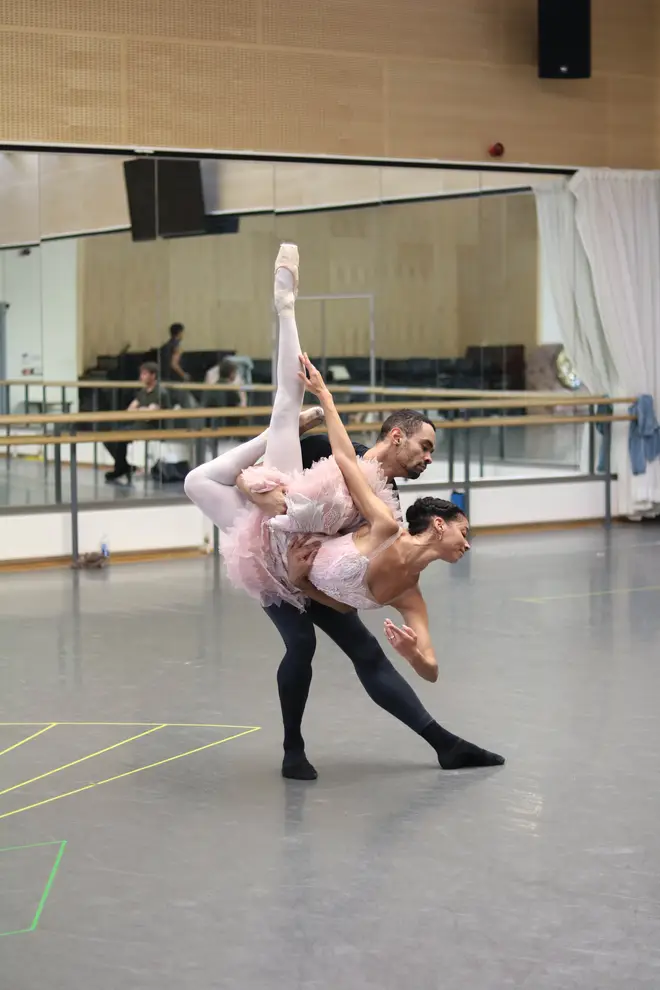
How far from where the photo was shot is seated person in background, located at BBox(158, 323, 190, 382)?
32.4ft

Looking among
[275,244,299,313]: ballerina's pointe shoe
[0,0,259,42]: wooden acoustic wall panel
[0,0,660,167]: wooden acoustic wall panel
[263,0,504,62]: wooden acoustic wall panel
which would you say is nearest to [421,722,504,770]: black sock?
[275,244,299,313]: ballerina's pointe shoe

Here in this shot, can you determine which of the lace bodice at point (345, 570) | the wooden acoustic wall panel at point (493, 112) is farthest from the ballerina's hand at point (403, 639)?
the wooden acoustic wall panel at point (493, 112)

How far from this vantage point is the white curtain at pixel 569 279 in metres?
11.4

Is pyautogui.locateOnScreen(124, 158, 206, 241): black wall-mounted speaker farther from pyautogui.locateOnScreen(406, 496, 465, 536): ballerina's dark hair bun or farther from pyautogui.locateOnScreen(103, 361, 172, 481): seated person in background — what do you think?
pyautogui.locateOnScreen(406, 496, 465, 536): ballerina's dark hair bun

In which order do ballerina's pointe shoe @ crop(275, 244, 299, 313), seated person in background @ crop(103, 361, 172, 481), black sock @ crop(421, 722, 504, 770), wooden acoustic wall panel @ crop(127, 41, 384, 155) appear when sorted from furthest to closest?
seated person in background @ crop(103, 361, 172, 481) → wooden acoustic wall panel @ crop(127, 41, 384, 155) → black sock @ crop(421, 722, 504, 770) → ballerina's pointe shoe @ crop(275, 244, 299, 313)

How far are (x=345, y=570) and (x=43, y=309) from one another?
5.68 metres

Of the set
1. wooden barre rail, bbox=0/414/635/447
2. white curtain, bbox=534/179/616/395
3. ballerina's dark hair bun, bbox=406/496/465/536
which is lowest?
ballerina's dark hair bun, bbox=406/496/465/536

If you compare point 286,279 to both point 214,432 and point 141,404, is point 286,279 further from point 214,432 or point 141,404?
point 141,404

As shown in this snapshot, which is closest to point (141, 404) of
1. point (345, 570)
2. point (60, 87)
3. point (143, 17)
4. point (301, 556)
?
point (60, 87)

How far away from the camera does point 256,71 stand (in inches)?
393

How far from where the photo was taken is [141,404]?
9.91 meters

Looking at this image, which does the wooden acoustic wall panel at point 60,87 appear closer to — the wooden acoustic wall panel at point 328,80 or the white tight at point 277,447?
the wooden acoustic wall panel at point 328,80

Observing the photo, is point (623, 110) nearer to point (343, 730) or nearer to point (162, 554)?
point (162, 554)

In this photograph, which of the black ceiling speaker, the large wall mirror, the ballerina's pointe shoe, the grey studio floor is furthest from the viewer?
the black ceiling speaker
